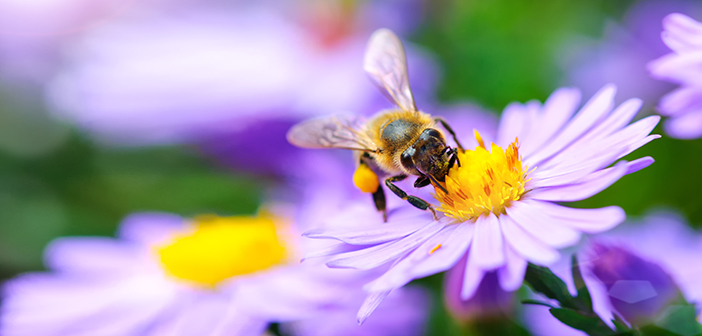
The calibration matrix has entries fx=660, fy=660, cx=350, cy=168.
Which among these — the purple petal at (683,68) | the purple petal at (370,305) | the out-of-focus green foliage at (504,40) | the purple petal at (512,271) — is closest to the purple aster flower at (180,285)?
the purple petal at (370,305)

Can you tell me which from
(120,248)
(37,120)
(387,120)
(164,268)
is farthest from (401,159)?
(37,120)

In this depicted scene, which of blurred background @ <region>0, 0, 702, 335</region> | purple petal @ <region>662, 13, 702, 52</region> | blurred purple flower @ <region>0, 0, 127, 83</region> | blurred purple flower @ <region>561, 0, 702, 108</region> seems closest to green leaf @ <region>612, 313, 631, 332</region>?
purple petal @ <region>662, 13, 702, 52</region>

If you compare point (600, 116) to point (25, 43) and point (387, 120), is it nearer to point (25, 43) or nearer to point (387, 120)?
point (387, 120)

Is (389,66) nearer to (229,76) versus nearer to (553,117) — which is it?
(553,117)

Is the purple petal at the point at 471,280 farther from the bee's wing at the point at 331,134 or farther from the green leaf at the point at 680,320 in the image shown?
the bee's wing at the point at 331,134

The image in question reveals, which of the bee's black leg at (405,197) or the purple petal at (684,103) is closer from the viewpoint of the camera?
the purple petal at (684,103)
